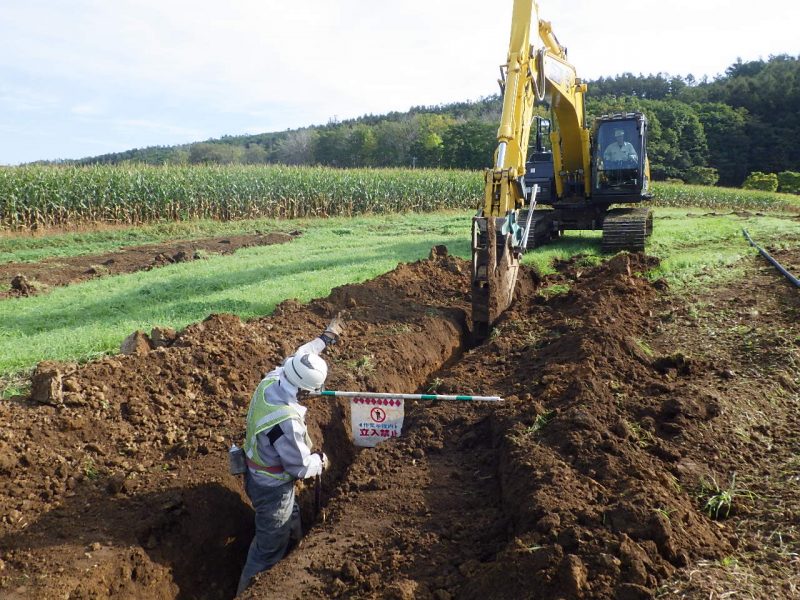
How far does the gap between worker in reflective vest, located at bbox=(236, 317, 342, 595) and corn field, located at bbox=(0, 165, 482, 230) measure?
18899 millimetres

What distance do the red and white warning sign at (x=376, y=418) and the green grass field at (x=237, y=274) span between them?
3178mm

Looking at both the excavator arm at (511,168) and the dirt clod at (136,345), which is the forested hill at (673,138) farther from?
the dirt clod at (136,345)

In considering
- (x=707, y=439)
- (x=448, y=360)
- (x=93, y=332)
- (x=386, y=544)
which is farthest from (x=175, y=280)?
(x=707, y=439)

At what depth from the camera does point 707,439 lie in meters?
4.62

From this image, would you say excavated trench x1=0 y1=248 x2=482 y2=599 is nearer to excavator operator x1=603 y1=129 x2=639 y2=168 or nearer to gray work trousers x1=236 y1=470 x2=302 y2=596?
gray work trousers x1=236 y1=470 x2=302 y2=596

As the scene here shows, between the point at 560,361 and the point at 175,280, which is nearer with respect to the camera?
the point at 560,361

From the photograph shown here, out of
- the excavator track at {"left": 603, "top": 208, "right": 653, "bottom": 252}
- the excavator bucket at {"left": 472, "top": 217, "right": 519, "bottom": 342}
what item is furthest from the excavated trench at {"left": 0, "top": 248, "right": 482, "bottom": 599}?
the excavator track at {"left": 603, "top": 208, "right": 653, "bottom": 252}

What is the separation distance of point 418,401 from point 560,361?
1536mm

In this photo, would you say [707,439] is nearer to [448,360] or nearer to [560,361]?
[560,361]

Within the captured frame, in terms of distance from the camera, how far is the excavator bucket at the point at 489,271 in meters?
8.20

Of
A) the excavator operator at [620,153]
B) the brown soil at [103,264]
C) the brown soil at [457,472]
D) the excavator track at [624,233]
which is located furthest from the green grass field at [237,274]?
the excavator operator at [620,153]

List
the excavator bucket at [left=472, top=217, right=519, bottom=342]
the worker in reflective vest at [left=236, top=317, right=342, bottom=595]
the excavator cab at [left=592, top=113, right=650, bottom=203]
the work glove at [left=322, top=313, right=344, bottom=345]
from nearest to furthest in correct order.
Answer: the worker in reflective vest at [left=236, top=317, right=342, bottom=595], the work glove at [left=322, top=313, right=344, bottom=345], the excavator bucket at [left=472, top=217, right=519, bottom=342], the excavator cab at [left=592, top=113, right=650, bottom=203]

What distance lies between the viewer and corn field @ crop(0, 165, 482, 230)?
20266mm

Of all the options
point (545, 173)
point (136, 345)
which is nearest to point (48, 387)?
point (136, 345)
